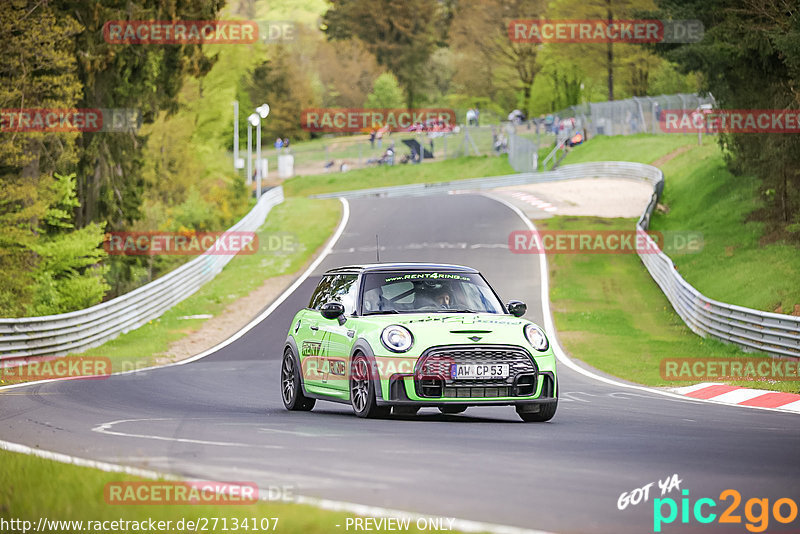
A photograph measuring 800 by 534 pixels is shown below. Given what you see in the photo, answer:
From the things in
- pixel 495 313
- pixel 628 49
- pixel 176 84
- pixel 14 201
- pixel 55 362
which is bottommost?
pixel 55 362

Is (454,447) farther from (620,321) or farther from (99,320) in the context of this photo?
(620,321)

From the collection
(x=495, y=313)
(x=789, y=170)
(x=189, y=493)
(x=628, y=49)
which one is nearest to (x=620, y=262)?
(x=789, y=170)

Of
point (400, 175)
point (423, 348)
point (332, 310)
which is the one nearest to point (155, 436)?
point (423, 348)

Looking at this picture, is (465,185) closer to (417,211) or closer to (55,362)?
(417,211)

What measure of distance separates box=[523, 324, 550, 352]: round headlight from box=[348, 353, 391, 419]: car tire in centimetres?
159

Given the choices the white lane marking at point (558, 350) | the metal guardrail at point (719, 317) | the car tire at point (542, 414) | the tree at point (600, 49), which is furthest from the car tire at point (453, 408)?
the tree at point (600, 49)

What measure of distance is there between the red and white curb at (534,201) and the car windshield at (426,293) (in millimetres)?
39807

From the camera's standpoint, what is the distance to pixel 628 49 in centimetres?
8638

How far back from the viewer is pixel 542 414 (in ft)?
39.4

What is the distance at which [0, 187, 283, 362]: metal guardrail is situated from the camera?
23984 millimetres

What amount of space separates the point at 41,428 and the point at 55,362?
13629 mm

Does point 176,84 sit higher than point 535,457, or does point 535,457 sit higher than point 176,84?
point 176,84

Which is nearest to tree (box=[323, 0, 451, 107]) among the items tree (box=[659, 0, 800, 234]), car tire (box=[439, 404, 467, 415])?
tree (box=[659, 0, 800, 234])

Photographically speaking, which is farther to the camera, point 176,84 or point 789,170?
point 176,84
